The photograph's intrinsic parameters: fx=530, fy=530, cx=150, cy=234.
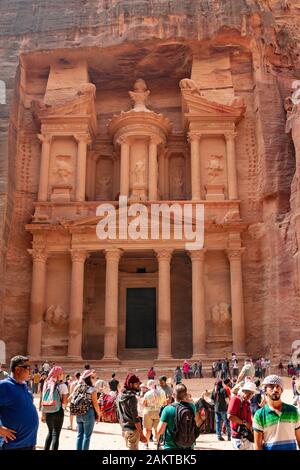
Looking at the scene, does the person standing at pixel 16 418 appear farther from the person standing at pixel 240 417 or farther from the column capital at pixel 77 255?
the column capital at pixel 77 255

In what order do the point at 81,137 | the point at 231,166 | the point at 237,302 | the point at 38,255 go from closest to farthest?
the point at 237,302 < the point at 38,255 < the point at 231,166 < the point at 81,137

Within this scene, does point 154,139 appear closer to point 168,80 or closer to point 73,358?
point 168,80

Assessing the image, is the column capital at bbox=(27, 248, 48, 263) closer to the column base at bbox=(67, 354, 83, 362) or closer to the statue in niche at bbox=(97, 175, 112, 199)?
the column base at bbox=(67, 354, 83, 362)

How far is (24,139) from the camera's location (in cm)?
3045

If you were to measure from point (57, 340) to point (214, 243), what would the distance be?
9.39 metres

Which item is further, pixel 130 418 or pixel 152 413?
pixel 152 413

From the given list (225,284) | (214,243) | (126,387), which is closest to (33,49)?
(214,243)

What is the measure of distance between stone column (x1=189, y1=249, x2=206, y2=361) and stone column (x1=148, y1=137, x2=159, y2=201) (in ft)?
13.1

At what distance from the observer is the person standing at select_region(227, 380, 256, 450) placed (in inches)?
270

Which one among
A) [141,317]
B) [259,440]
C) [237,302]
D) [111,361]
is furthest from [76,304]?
[259,440]

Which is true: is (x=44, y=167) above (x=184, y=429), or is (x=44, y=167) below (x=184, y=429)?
above

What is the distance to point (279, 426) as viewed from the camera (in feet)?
16.6

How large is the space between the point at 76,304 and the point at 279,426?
859 inches

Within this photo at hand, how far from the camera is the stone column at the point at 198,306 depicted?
25453 millimetres
